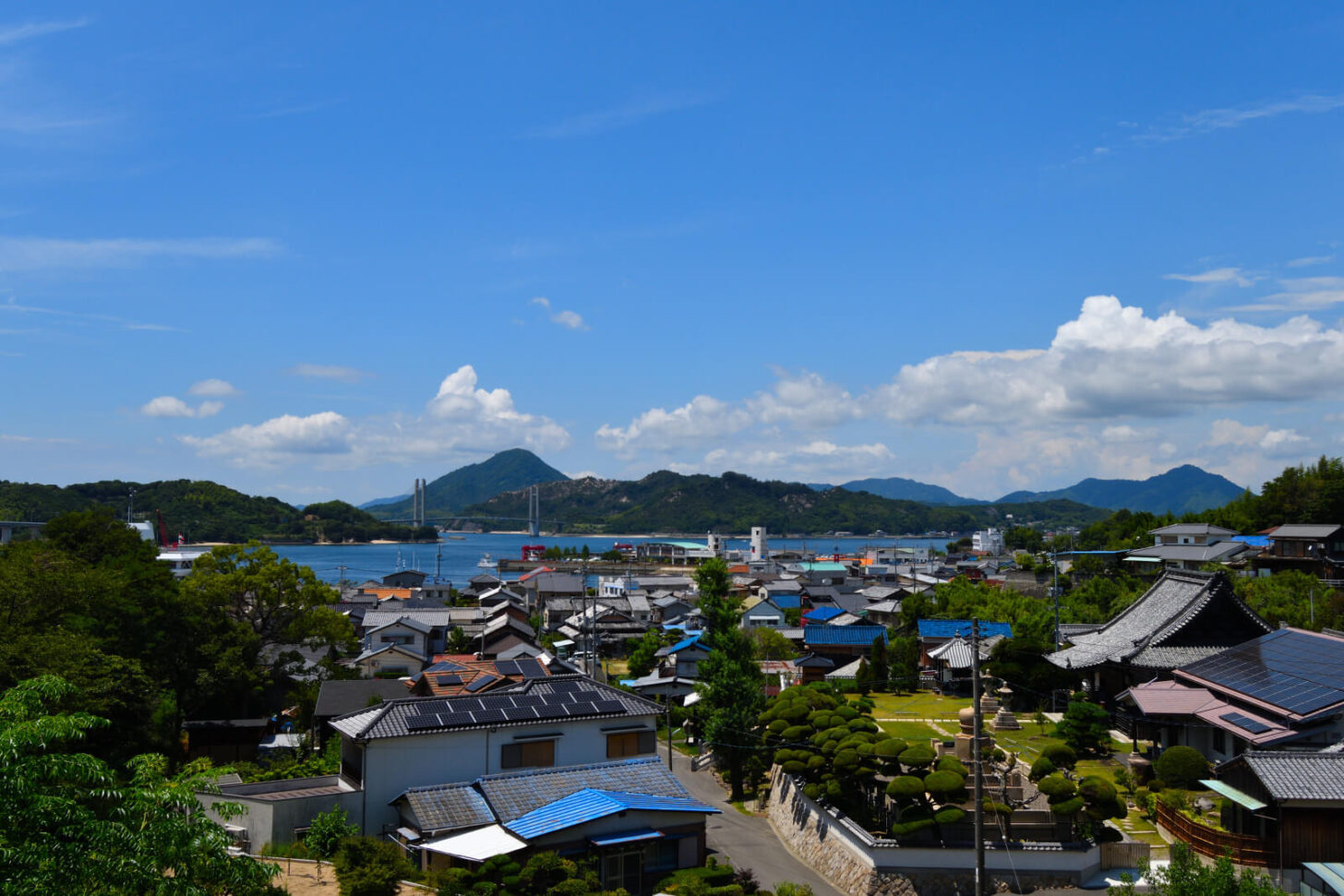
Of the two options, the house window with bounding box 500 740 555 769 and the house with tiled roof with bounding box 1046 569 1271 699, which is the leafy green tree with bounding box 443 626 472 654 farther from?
the house with tiled roof with bounding box 1046 569 1271 699

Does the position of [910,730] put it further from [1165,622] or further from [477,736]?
[477,736]

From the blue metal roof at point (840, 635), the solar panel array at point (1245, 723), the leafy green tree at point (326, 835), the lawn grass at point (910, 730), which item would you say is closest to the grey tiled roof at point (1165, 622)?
the lawn grass at point (910, 730)

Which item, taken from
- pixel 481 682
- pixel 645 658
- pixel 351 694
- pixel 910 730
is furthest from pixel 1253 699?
pixel 645 658

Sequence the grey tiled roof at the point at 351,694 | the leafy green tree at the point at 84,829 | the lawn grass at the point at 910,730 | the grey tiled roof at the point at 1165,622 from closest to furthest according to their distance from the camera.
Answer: the leafy green tree at the point at 84,829, the grey tiled roof at the point at 351,694, the lawn grass at the point at 910,730, the grey tiled roof at the point at 1165,622

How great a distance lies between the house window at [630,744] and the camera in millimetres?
20359

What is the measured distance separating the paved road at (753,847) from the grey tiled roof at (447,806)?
506 cm

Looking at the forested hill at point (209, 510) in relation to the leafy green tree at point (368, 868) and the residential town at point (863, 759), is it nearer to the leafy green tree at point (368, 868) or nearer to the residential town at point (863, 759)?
the residential town at point (863, 759)

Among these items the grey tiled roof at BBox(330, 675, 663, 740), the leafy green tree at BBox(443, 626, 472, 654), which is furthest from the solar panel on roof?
the leafy green tree at BBox(443, 626, 472, 654)

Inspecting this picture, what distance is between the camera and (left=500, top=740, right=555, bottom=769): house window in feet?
62.6

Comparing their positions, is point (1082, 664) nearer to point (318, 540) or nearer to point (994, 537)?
point (994, 537)

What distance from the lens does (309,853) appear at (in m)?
16.4

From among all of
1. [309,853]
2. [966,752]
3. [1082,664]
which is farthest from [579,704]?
[1082,664]

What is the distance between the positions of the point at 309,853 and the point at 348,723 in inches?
120

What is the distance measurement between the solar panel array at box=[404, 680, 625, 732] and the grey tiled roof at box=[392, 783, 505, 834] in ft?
3.93
